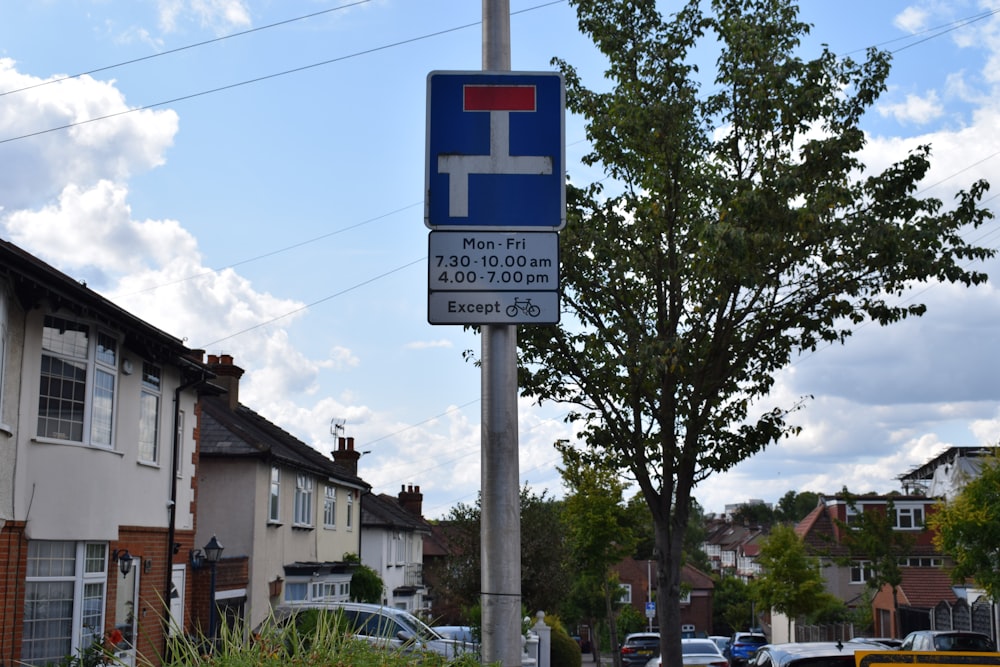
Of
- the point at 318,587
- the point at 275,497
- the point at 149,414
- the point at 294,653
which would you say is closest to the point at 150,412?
the point at 149,414

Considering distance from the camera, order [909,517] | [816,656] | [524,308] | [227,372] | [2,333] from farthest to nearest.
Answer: [909,517] < [227,372] < [2,333] < [816,656] < [524,308]

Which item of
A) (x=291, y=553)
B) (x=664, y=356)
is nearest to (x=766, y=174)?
(x=664, y=356)

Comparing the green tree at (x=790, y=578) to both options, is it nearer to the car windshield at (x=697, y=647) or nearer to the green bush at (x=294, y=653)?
the car windshield at (x=697, y=647)

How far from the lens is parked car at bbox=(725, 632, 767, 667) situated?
4356cm

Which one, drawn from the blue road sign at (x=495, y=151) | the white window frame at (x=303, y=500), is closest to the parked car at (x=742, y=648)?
the white window frame at (x=303, y=500)

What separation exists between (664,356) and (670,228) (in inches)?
82.4

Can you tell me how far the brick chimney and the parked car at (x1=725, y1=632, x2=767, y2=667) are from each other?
19.3 metres

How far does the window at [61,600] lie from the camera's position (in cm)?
1650

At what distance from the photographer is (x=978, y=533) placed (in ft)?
97.5

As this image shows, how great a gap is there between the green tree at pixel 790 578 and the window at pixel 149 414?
125ft

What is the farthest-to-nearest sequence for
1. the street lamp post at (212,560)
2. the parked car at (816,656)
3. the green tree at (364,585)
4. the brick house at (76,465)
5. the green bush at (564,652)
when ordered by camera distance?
the green tree at (364,585) → the green bush at (564,652) → the street lamp post at (212,560) → the brick house at (76,465) → the parked car at (816,656)

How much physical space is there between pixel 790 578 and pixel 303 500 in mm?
27486

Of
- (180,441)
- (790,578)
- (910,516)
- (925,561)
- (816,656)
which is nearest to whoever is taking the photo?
(816,656)

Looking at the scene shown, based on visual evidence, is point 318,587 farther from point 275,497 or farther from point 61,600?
point 61,600
